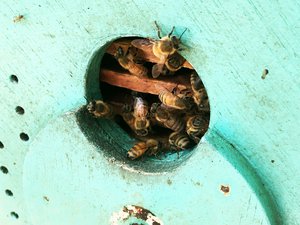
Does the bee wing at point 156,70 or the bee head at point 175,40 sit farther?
the bee wing at point 156,70

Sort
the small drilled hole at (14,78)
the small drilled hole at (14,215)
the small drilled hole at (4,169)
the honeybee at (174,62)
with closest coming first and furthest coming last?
1. the honeybee at (174,62)
2. the small drilled hole at (14,78)
3. the small drilled hole at (4,169)
4. the small drilled hole at (14,215)

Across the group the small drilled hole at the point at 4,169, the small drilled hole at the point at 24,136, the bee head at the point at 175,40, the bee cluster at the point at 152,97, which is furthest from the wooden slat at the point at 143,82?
the small drilled hole at the point at 4,169

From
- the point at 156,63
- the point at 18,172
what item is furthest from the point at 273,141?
the point at 18,172

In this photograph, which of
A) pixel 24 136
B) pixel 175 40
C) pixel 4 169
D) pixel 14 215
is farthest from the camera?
pixel 14 215

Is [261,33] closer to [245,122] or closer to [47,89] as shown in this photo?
[245,122]

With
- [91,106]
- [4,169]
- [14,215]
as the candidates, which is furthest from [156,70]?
[14,215]

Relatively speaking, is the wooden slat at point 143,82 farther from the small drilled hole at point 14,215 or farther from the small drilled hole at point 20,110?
the small drilled hole at point 14,215

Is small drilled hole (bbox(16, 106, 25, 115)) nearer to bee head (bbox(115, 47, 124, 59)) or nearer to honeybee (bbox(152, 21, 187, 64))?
bee head (bbox(115, 47, 124, 59))

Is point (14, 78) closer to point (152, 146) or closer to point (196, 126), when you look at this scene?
point (152, 146)
